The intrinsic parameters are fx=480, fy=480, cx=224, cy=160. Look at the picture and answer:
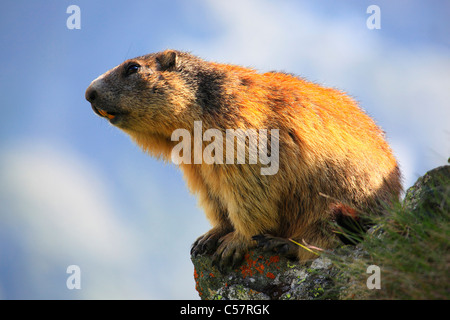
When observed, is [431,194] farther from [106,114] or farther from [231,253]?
[106,114]

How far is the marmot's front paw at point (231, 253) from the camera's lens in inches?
351

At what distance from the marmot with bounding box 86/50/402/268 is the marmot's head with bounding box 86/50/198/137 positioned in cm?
2

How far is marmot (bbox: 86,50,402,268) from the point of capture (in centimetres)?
866

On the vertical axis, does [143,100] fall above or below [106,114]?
above

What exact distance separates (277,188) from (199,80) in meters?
2.64

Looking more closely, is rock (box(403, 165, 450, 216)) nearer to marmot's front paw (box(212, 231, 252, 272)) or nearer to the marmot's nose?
marmot's front paw (box(212, 231, 252, 272))

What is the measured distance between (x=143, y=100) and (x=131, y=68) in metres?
0.83

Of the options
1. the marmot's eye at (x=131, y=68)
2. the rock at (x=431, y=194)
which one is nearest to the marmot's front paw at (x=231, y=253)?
the rock at (x=431, y=194)

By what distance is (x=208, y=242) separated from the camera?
9.64 m

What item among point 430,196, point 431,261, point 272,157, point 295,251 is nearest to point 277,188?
point 272,157

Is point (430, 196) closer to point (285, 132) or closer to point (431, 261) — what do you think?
point (431, 261)

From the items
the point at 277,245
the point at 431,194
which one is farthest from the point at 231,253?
the point at 431,194

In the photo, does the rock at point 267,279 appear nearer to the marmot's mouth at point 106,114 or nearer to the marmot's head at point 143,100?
the marmot's head at point 143,100

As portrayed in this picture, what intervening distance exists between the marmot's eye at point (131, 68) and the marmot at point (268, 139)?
0.06 ft
